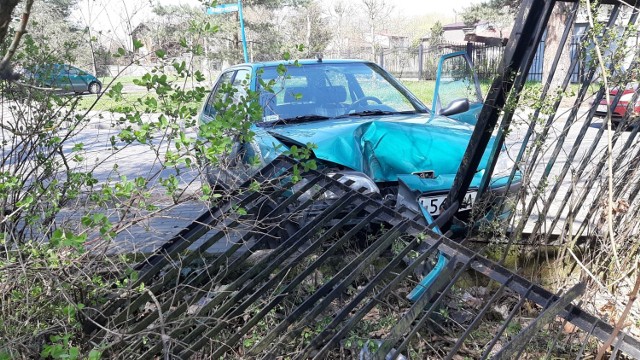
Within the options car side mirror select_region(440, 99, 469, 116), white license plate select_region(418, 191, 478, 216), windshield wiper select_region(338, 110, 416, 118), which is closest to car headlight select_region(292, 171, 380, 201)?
white license plate select_region(418, 191, 478, 216)

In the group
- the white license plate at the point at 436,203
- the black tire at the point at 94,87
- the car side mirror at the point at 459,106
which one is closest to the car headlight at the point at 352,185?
the white license plate at the point at 436,203

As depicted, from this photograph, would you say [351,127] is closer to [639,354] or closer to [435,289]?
[435,289]

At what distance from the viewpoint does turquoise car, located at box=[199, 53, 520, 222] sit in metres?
3.69

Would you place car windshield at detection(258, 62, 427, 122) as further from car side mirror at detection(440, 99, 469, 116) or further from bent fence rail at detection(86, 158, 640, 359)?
bent fence rail at detection(86, 158, 640, 359)

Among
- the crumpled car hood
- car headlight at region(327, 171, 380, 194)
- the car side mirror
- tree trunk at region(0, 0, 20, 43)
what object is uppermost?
tree trunk at region(0, 0, 20, 43)

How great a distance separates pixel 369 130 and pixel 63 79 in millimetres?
2243

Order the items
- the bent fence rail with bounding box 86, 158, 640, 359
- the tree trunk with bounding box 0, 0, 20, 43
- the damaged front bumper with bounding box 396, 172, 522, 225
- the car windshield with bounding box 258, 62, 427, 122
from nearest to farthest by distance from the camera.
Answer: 1. the tree trunk with bounding box 0, 0, 20, 43
2. the bent fence rail with bounding box 86, 158, 640, 359
3. the damaged front bumper with bounding box 396, 172, 522, 225
4. the car windshield with bounding box 258, 62, 427, 122

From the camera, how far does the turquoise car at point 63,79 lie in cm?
329

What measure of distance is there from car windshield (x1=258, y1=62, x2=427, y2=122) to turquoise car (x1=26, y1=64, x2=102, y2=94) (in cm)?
157

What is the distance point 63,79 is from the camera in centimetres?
345

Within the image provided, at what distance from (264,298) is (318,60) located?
298 cm

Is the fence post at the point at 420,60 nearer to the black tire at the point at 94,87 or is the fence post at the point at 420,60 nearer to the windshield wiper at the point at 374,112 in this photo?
the windshield wiper at the point at 374,112

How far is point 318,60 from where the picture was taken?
17.8 ft

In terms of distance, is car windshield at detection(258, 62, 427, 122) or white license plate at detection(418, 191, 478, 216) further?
car windshield at detection(258, 62, 427, 122)
